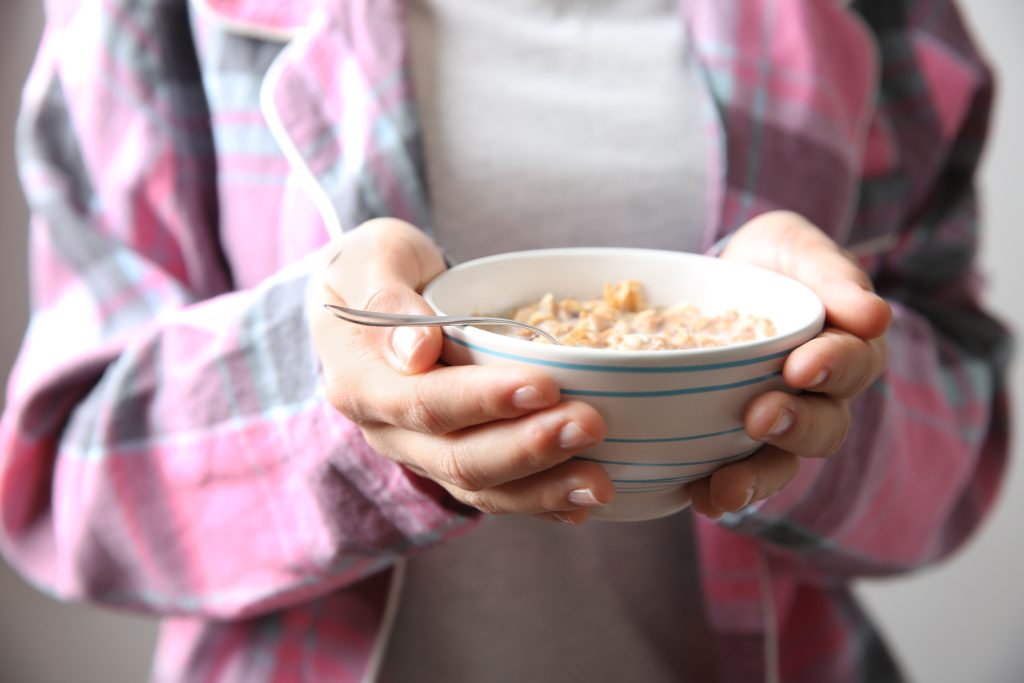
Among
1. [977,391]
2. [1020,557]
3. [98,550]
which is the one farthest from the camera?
[1020,557]

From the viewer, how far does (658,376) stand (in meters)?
0.33

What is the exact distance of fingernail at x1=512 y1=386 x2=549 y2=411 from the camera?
320mm

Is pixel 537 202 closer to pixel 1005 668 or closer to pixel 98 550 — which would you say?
pixel 98 550

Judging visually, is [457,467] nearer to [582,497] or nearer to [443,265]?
[582,497]

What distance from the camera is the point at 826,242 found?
49cm

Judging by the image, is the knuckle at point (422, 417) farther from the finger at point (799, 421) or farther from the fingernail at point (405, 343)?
the finger at point (799, 421)

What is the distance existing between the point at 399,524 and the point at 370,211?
0.70 ft

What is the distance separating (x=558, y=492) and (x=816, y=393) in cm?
13

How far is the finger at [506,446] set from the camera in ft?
1.06

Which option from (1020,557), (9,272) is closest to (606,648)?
(9,272)

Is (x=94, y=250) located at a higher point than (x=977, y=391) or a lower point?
higher

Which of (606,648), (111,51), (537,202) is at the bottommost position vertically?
(606,648)

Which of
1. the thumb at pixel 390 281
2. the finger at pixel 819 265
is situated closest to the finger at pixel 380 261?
the thumb at pixel 390 281

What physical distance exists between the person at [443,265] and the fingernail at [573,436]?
186mm
